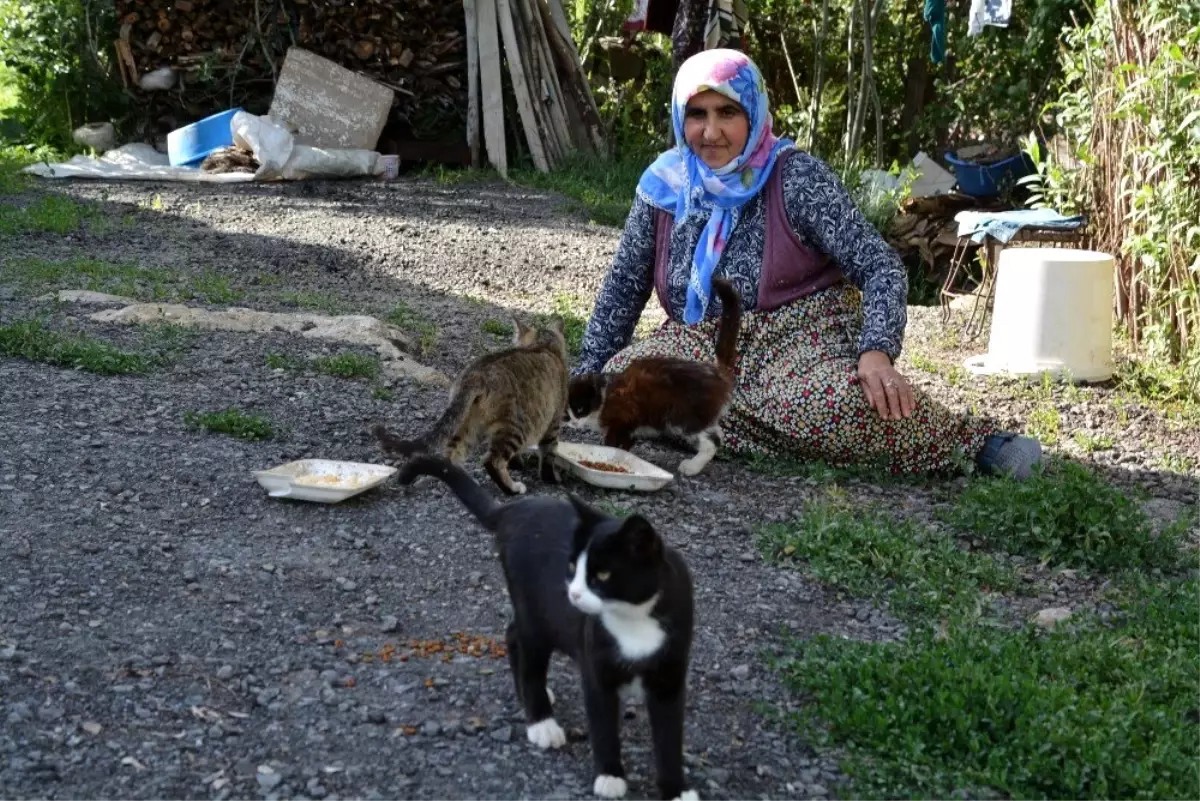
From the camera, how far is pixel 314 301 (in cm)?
739

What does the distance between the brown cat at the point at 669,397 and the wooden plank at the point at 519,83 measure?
728 centimetres

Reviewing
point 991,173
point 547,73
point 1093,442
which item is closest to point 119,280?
point 1093,442

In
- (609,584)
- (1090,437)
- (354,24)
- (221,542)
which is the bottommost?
(1090,437)

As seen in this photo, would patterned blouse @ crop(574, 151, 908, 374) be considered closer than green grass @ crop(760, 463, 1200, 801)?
No

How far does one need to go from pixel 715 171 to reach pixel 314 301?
3.01m

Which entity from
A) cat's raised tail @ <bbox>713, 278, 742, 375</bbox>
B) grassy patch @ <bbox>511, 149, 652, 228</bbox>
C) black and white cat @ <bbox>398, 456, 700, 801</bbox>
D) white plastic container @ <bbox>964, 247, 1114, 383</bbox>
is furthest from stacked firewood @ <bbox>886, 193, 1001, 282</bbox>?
black and white cat @ <bbox>398, 456, 700, 801</bbox>

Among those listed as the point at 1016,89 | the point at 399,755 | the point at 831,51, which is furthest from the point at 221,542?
the point at 831,51

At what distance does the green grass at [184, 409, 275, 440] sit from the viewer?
16.4 ft

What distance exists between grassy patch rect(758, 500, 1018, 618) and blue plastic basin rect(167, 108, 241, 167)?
349 inches

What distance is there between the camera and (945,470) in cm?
520

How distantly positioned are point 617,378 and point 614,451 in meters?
0.30

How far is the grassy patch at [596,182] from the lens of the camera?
416 inches

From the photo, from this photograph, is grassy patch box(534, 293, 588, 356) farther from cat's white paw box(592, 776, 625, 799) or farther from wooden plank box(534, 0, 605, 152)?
wooden plank box(534, 0, 605, 152)

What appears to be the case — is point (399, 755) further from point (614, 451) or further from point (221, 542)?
point (614, 451)
